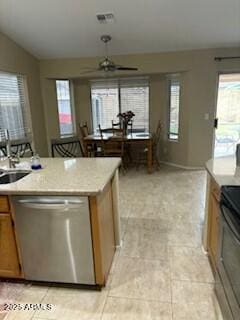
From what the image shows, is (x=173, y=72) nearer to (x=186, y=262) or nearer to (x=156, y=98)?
(x=156, y=98)

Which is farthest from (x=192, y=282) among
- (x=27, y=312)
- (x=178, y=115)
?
(x=178, y=115)

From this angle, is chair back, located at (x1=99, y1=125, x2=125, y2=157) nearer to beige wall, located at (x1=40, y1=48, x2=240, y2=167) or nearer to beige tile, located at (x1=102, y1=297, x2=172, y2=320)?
beige wall, located at (x1=40, y1=48, x2=240, y2=167)

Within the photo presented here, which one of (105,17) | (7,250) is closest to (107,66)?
(105,17)

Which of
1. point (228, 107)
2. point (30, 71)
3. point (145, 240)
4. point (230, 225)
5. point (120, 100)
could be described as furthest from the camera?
point (120, 100)

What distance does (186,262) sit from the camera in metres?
2.24

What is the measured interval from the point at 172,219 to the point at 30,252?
180 centimetres

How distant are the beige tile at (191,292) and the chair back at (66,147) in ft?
13.7

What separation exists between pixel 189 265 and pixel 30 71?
4.57 m

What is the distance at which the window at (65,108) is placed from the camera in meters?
5.64

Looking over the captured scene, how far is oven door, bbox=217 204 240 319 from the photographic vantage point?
4.31 feet

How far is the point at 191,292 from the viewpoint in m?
1.89

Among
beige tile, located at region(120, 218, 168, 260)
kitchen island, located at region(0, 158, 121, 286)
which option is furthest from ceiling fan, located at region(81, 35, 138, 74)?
Answer: beige tile, located at region(120, 218, 168, 260)

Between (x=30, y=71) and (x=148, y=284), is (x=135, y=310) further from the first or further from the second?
(x=30, y=71)

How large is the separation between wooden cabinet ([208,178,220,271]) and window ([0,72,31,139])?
3.72 m
